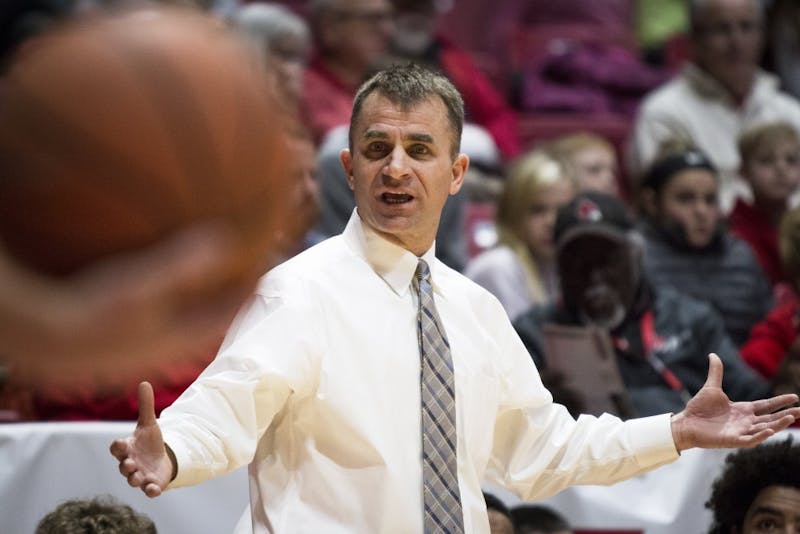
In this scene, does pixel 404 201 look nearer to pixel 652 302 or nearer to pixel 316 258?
pixel 316 258

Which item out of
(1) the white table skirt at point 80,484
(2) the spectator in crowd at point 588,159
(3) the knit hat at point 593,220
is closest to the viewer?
(1) the white table skirt at point 80,484

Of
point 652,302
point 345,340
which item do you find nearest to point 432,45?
point 652,302

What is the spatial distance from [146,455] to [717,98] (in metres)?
5.06

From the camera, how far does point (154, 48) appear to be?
1.69 m

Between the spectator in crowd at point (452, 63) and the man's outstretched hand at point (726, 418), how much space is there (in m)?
4.04

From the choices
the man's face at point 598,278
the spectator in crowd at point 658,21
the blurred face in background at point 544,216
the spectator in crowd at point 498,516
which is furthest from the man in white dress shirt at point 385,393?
the spectator in crowd at point 658,21

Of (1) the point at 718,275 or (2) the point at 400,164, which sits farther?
(1) the point at 718,275

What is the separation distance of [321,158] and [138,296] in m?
3.98

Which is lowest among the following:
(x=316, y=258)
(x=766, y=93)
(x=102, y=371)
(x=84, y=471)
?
(x=84, y=471)

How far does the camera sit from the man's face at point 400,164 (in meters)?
3.00

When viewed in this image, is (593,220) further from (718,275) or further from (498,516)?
(498,516)

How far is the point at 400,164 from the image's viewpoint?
297cm

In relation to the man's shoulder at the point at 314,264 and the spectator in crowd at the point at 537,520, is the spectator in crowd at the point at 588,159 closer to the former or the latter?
the spectator in crowd at the point at 537,520

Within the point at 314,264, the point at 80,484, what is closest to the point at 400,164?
the point at 314,264
